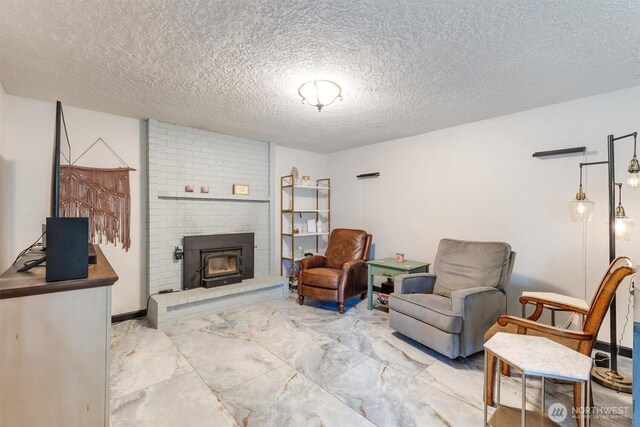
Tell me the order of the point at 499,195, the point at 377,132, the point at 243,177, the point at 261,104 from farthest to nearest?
the point at 243,177 → the point at 377,132 → the point at 499,195 → the point at 261,104

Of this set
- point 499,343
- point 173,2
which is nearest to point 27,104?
point 173,2

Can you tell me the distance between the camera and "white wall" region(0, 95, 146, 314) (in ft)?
8.87

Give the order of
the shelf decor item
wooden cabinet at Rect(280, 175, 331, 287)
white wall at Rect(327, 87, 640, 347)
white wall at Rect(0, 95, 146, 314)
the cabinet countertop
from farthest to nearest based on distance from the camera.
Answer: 1. the shelf decor item
2. wooden cabinet at Rect(280, 175, 331, 287)
3. white wall at Rect(0, 95, 146, 314)
4. white wall at Rect(327, 87, 640, 347)
5. the cabinet countertop

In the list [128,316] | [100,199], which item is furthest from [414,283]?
[100,199]

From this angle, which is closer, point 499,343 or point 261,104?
point 499,343

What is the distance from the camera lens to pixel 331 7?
59.0 inches

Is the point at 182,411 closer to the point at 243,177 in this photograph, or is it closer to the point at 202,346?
the point at 202,346

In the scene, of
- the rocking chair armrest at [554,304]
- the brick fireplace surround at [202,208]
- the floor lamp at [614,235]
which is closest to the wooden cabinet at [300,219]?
the brick fireplace surround at [202,208]

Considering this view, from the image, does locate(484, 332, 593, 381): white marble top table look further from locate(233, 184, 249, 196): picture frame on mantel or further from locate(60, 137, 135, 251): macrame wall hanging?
locate(60, 137, 135, 251): macrame wall hanging

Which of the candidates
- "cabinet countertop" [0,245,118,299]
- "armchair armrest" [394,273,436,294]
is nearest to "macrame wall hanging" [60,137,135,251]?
"cabinet countertop" [0,245,118,299]

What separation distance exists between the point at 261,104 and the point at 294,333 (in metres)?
2.39

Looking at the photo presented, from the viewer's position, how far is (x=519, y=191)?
10.1 feet

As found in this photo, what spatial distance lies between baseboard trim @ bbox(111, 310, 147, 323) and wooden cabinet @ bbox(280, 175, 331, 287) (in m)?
2.02

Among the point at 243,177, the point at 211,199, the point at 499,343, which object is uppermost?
the point at 243,177
